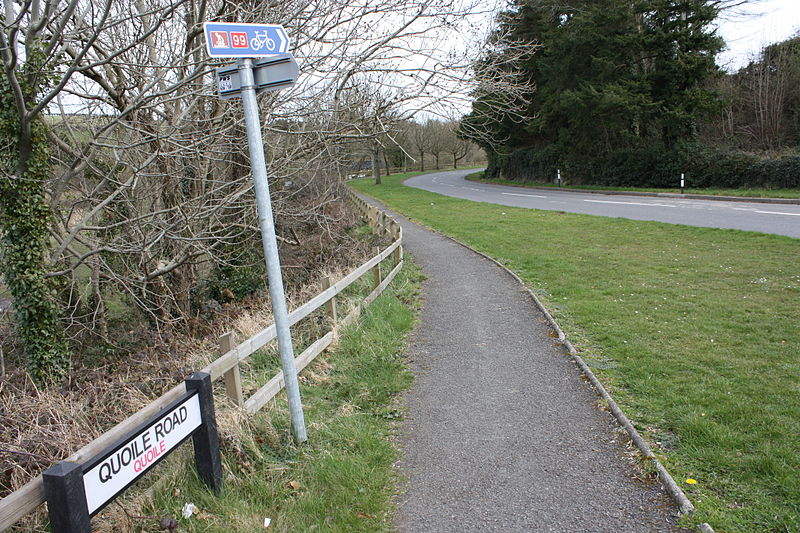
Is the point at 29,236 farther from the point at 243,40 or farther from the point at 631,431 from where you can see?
the point at 631,431

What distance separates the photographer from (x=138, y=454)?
3021 mm

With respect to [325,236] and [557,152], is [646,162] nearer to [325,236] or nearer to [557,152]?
[557,152]

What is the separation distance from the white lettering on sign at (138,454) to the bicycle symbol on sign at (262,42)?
2410 mm

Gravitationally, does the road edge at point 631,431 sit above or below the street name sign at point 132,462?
below

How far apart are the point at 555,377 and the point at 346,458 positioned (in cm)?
259

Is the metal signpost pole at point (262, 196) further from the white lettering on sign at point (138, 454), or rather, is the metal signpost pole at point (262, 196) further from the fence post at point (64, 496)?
the fence post at point (64, 496)

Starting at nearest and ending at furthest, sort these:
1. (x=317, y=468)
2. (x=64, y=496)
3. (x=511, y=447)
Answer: (x=64, y=496) → (x=317, y=468) → (x=511, y=447)

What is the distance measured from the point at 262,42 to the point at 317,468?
310 centimetres

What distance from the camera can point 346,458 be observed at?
4.26 m

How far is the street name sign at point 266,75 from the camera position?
12.8 feet

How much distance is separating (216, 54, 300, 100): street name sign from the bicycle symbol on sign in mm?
81

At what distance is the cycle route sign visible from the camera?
365 centimetres

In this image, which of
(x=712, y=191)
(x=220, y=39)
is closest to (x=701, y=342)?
(x=220, y=39)

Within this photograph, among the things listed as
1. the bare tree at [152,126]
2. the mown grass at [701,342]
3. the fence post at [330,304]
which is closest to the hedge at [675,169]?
the mown grass at [701,342]
